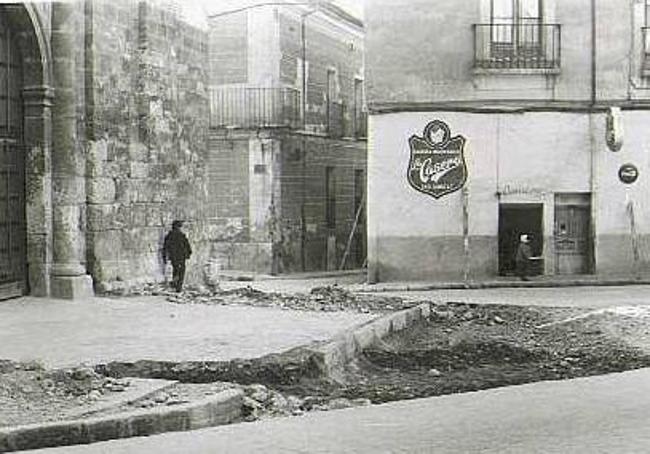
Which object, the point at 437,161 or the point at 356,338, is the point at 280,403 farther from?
the point at 437,161

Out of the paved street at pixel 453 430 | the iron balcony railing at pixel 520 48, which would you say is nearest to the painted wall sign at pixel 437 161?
the iron balcony railing at pixel 520 48

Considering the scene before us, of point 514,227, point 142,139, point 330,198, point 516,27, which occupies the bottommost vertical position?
point 514,227

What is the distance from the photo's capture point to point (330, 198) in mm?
31547

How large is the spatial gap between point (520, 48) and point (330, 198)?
10818 mm

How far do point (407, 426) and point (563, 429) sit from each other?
1055 mm

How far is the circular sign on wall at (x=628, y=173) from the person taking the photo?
73.3ft

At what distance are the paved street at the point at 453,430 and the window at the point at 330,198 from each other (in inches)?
901

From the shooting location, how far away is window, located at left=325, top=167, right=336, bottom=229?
3124 centimetres

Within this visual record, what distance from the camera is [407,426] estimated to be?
703 cm

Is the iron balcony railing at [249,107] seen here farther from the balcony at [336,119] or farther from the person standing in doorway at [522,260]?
the person standing in doorway at [522,260]

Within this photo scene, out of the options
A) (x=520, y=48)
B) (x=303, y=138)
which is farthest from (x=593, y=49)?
(x=303, y=138)

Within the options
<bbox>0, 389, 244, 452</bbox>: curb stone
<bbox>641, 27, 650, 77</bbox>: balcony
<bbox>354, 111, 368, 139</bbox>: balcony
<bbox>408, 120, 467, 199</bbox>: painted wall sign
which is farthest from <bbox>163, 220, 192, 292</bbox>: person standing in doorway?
Result: <bbox>354, 111, 368, 139</bbox>: balcony

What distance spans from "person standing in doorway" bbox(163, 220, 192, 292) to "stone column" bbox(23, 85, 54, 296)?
274 cm

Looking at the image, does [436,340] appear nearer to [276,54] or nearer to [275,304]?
[275,304]
